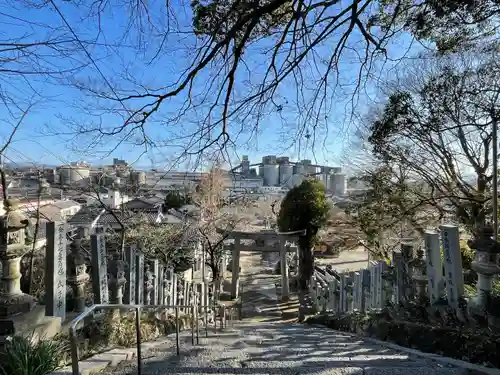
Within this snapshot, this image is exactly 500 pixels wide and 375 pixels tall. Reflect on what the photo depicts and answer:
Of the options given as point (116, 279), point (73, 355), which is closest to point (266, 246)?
point (116, 279)

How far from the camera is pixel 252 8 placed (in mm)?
3725

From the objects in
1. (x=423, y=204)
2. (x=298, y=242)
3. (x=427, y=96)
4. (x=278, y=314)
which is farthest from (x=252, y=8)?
(x=298, y=242)

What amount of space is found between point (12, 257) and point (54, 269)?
32 centimetres

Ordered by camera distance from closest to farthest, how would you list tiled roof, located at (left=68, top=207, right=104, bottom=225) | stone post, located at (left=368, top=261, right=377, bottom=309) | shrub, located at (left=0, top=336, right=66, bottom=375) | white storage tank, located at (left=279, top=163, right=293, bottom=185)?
shrub, located at (left=0, top=336, right=66, bottom=375) → stone post, located at (left=368, top=261, right=377, bottom=309) → white storage tank, located at (left=279, top=163, right=293, bottom=185) → tiled roof, located at (left=68, top=207, right=104, bottom=225)

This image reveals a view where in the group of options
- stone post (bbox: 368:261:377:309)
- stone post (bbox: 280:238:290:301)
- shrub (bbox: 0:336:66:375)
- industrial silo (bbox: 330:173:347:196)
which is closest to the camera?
shrub (bbox: 0:336:66:375)

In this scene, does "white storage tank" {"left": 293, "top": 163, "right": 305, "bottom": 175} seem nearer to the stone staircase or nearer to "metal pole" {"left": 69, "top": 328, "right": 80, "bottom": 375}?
the stone staircase

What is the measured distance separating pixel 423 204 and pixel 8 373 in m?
11.2

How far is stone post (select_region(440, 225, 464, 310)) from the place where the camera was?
332 cm

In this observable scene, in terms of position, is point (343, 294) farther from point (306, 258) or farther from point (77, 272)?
point (306, 258)

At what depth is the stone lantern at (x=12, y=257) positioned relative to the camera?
2.57 meters

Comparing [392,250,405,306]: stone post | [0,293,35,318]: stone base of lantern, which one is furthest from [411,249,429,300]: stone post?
[0,293,35,318]: stone base of lantern

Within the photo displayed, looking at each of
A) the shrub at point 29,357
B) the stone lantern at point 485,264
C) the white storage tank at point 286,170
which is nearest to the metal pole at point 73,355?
the shrub at point 29,357

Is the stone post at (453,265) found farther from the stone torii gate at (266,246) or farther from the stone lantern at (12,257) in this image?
the stone torii gate at (266,246)

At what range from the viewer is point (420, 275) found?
3982 mm
